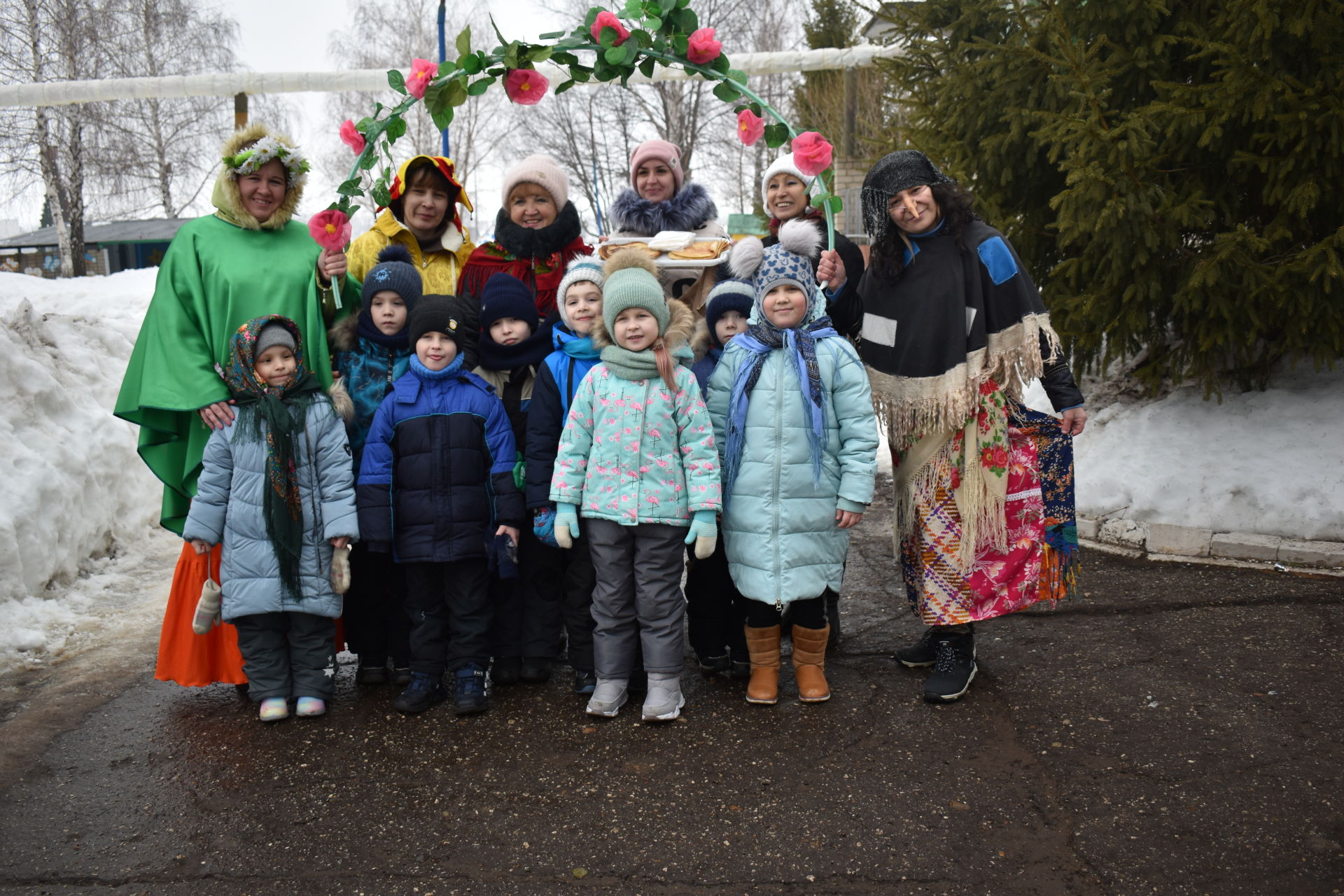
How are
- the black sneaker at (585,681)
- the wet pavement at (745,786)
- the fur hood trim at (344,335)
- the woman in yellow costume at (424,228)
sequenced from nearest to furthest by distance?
1. the wet pavement at (745,786)
2. the black sneaker at (585,681)
3. the fur hood trim at (344,335)
4. the woman in yellow costume at (424,228)

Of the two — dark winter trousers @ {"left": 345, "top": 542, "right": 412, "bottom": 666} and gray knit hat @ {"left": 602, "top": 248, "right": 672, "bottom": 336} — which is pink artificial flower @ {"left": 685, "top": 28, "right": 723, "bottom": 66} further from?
dark winter trousers @ {"left": 345, "top": 542, "right": 412, "bottom": 666}

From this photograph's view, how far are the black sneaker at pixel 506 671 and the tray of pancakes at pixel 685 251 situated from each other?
1.73 metres

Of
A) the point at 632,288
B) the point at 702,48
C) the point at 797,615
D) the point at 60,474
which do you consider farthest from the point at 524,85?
the point at 60,474

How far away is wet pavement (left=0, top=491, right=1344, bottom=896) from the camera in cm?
257

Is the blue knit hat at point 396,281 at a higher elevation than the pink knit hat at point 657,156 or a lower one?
lower

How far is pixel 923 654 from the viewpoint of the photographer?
402 cm

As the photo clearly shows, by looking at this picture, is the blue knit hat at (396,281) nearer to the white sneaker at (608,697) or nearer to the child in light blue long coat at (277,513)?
the child in light blue long coat at (277,513)

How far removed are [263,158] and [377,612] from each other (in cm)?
186

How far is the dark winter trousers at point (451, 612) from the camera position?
3.75 meters

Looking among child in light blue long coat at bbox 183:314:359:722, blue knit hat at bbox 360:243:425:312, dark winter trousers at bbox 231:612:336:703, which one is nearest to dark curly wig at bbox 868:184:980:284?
blue knit hat at bbox 360:243:425:312

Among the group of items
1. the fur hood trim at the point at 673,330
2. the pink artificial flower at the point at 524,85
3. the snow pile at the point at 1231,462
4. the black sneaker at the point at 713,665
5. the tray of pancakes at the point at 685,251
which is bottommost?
the black sneaker at the point at 713,665

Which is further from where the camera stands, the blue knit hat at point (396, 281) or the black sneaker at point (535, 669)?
the black sneaker at point (535, 669)

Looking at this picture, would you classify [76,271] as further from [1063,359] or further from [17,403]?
[1063,359]

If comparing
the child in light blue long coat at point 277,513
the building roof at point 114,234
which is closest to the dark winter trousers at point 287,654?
the child in light blue long coat at point 277,513
